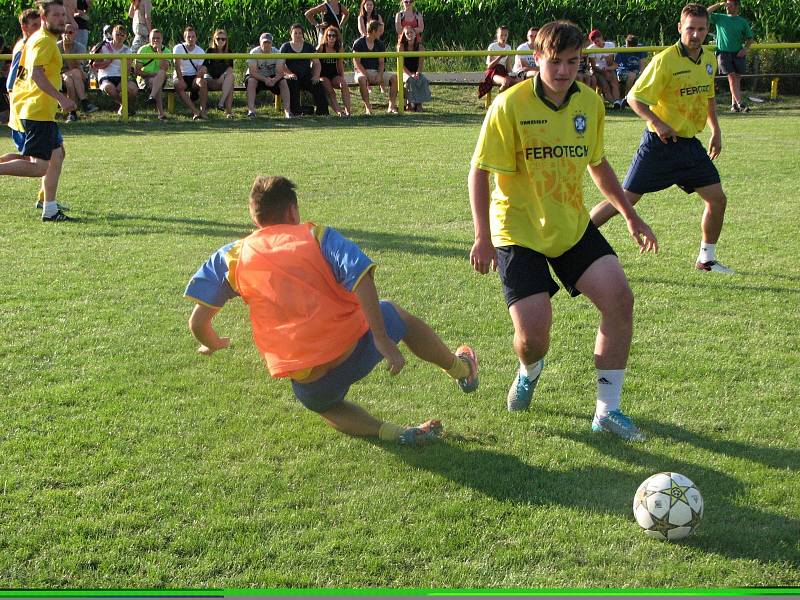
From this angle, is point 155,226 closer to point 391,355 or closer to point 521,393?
point 521,393

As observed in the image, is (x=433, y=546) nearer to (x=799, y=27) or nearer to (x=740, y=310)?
(x=740, y=310)

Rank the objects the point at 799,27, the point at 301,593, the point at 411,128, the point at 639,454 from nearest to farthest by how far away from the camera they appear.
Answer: the point at 301,593 < the point at 639,454 < the point at 411,128 < the point at 799,27

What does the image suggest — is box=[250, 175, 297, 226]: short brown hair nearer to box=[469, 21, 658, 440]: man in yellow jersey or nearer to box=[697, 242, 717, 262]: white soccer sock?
box=[469, 21, 658, 440]: man in yellow jersey

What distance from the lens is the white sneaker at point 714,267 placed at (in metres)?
8.08

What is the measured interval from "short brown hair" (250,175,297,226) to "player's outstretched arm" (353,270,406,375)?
0.52 meters

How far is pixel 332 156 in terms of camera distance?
14.2m

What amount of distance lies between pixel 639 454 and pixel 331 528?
1.53 metres

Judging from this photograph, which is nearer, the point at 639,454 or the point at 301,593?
Result: the point at 301,593

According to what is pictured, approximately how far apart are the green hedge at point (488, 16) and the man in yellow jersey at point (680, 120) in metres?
17.6

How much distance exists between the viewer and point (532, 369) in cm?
520

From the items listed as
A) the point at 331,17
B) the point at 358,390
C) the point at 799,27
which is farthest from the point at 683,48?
the point at 799,27

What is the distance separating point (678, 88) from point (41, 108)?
5974 mm

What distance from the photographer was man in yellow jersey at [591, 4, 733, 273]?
7.75m

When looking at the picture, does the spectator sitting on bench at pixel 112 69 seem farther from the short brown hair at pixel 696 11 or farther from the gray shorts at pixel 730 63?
the short brown hair at pixel 696 11
